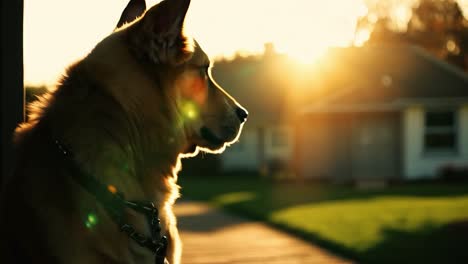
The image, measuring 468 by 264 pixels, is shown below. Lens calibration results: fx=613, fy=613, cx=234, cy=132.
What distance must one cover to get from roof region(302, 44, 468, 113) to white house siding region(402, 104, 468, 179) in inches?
25.2

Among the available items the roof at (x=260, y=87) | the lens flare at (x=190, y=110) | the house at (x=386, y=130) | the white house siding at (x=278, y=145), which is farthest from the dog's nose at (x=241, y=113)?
the white house siding at (x=278, y=145)

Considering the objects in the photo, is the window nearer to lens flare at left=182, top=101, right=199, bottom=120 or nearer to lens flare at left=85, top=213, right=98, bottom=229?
lens flare at left=182, top=101, right=199, bottom=120

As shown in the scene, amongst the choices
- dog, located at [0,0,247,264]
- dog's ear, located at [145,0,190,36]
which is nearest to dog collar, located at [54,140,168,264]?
dog, located at [0,0,247,264]

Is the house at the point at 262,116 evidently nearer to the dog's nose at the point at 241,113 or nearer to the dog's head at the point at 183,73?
the dog's nose at the point at 241,113

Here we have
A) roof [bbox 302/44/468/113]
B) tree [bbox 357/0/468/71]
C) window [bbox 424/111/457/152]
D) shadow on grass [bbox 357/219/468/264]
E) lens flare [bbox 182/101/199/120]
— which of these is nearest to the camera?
lens flare [bbox 182/101/199/120]

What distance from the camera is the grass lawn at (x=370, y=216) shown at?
10.2m

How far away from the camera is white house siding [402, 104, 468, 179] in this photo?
27.7 metres

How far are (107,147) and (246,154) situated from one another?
3764 centimetres

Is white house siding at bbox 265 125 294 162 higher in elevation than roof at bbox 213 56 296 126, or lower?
lower

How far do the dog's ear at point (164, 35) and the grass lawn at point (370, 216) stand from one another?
7.36m

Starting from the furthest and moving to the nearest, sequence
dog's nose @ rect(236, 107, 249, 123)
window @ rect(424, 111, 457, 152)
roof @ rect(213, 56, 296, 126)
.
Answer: roof @ rect(213, 56, 296, 126) < window @ rect(424, 111, 457, 152) < dog's nose @ rect(236, 107, 249, 123)

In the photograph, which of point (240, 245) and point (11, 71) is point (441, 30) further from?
point (11, 71)

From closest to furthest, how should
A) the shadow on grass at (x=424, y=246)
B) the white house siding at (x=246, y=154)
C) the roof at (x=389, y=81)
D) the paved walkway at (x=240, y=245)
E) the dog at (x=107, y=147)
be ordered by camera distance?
the dog at (x=107, y=147)
the shadow on grass at (x=424, y=246)
the paved walkway at (x=240, y=245)
the roof at (x=389, y=81)
the white house siding at (x=246, y=154)

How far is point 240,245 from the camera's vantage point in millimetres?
11156
